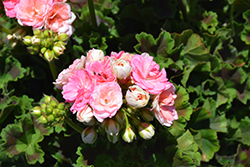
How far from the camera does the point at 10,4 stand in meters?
2.13

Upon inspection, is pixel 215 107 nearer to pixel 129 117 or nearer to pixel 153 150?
pixel 153 150

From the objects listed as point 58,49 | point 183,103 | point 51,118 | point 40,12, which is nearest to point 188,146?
→ point 183,103

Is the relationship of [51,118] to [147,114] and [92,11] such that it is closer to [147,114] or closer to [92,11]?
[147,114]

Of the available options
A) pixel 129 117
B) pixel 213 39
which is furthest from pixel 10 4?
pixel 213 39

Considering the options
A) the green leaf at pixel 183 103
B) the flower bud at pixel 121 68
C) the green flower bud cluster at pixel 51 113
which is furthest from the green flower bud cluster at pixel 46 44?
the green leaf at pixel 183 103

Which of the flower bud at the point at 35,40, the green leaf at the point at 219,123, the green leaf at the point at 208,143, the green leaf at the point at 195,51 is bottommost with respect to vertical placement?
the green leaf at the point at 208,143

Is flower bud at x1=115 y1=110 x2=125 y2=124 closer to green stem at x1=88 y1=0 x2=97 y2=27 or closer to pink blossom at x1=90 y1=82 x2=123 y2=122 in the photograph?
pink blossom at x1=90 y1=82 x2=123 y2=122

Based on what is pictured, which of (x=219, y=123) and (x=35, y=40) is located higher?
(x=35, y=40)

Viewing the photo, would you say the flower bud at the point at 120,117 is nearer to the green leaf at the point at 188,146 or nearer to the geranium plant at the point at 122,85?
the geranium plant at the point at 122,85

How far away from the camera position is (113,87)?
5.52ft

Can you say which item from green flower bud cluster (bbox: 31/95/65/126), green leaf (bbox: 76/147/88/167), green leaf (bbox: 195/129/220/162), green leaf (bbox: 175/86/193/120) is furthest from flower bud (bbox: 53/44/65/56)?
green leaf (bbox: 195/129/220/162)

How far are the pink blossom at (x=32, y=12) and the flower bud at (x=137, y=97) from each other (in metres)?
0.90

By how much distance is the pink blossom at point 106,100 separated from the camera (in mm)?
1648

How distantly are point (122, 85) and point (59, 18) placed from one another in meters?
0.77
